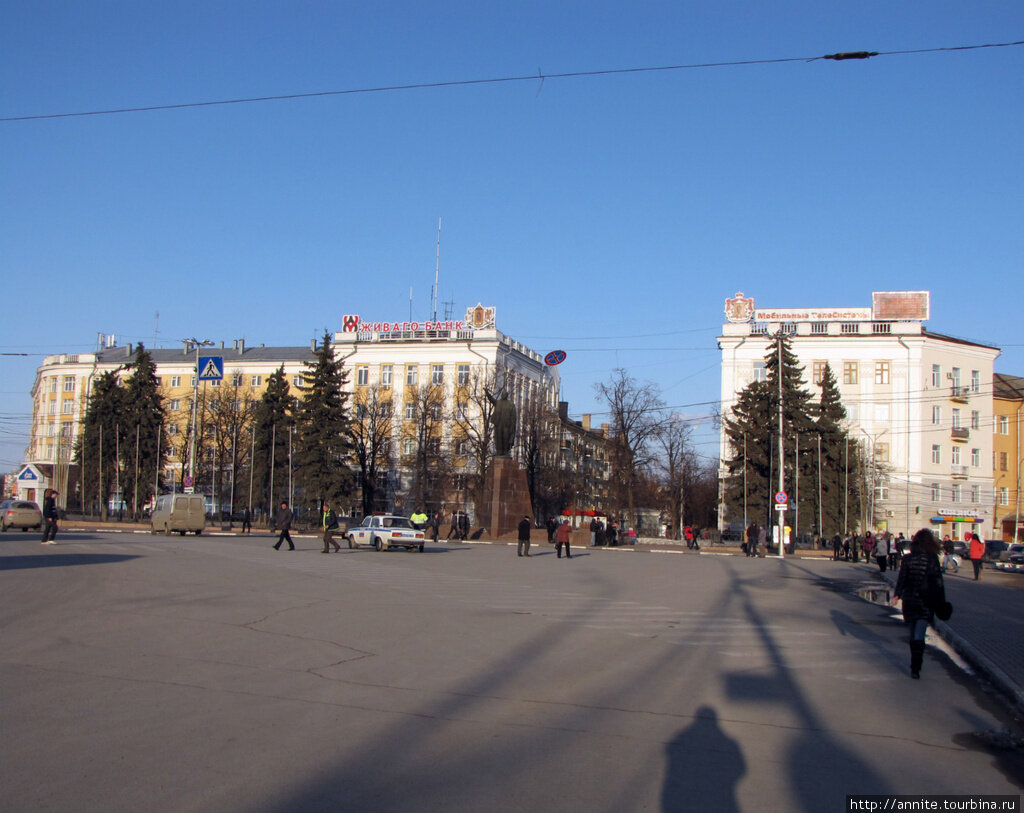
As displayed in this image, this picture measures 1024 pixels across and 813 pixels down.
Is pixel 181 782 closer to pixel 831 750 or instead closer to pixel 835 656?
pixel 831 750

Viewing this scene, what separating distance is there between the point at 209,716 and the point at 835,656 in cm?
837

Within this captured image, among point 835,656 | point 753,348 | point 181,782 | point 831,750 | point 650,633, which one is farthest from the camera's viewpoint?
point 753,348

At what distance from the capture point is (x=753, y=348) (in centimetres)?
8075

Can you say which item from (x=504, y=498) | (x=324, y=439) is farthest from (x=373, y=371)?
(x=504, y=498)

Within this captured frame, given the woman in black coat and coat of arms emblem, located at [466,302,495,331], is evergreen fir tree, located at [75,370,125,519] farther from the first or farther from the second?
the woman in black coat

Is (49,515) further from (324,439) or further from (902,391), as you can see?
(902,391)

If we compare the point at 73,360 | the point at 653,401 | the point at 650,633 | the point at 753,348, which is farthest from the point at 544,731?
the point at 73,360

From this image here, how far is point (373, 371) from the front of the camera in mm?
88500

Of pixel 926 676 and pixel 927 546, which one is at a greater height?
pixel 927 546

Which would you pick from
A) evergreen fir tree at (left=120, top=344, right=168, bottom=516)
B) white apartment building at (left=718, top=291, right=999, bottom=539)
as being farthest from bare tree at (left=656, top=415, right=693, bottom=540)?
evergreen fir tree at (left=120, top=344, right=168, bottom=516)

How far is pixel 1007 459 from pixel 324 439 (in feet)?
189

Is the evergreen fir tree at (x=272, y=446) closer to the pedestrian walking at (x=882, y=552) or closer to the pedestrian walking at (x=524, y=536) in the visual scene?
the pedestrian walking at (x=524, y=536)

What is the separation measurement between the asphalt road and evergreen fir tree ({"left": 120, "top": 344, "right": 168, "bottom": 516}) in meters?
57.6

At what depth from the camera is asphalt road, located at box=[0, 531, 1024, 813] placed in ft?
19.7
